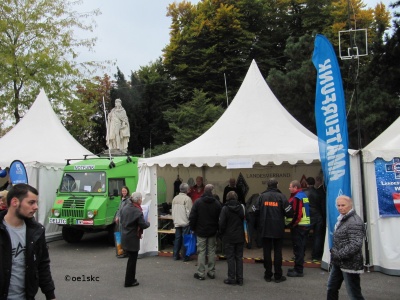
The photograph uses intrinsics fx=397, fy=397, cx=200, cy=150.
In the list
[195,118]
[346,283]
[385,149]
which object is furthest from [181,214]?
[195,118]

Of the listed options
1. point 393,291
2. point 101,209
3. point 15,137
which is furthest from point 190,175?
point 393,291

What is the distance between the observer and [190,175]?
13500mm

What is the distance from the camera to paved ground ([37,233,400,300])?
6.17m

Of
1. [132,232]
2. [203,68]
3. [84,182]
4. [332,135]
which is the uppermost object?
[203,68]

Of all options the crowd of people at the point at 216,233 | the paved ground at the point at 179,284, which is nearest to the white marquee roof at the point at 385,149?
the crowd of people at the point at 216,233

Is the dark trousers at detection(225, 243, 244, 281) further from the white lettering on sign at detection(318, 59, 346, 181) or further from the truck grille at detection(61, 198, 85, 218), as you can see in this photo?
the truck grille at detection(61, 198, 85, 218)

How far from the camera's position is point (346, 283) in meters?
4.46

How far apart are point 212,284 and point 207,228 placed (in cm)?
95

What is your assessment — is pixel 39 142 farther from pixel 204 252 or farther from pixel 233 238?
pixel 233 238

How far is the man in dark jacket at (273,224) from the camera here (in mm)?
6766

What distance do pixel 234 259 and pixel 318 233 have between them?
2.39 m

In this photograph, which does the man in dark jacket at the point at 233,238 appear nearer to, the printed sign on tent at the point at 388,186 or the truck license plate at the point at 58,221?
the printed sign on tent at the point at 388,186

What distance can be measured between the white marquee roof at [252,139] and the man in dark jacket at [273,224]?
1330 mm

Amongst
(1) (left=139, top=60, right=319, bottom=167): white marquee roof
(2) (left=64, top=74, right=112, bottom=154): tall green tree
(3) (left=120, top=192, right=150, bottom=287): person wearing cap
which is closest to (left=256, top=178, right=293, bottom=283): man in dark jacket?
(1) (left=139, top=60, right=319, bottom=167): white marquee roof
